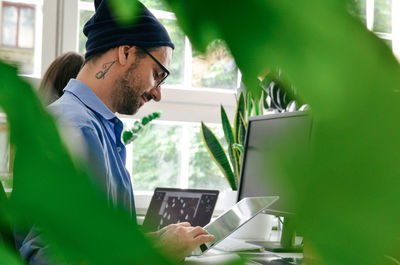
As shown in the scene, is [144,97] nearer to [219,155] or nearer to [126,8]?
[219,155]

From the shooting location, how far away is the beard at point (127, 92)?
4.69 ft

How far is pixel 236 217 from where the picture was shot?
0.93 m

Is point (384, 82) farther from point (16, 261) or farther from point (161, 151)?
point (161, 151)

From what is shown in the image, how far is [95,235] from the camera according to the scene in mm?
65

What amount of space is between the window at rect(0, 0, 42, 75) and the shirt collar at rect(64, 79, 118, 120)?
128 cm

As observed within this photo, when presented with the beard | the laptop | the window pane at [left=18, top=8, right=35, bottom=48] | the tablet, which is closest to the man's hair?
the beard

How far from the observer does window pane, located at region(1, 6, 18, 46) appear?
0.25 ft

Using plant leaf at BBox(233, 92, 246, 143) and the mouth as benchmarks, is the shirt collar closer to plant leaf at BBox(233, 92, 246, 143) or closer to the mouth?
the mouth

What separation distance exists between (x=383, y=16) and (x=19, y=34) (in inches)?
2.2

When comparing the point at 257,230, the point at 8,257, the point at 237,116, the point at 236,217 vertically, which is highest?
the point at 237,116

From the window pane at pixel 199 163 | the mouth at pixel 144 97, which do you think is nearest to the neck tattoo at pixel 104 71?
the mouth at pixel 144 97

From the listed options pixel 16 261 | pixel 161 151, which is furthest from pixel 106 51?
pixel 16 261

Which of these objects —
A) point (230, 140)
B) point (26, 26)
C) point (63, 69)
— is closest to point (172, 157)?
point (230, 140)

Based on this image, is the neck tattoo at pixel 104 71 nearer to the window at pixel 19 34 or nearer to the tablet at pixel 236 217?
the tablet at pixel 236 217
